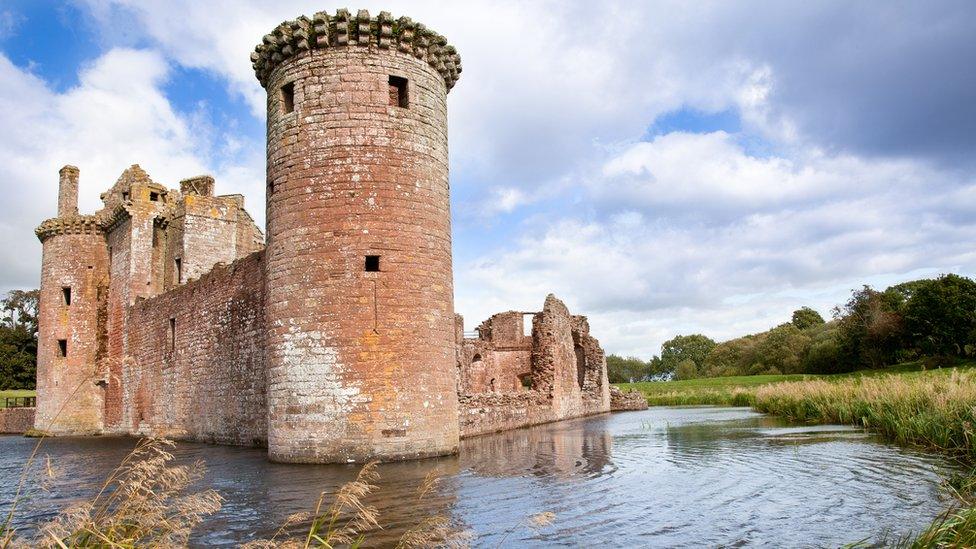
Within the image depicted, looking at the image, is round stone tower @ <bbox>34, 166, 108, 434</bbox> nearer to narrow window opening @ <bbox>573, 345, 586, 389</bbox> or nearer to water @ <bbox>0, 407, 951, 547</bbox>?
water @ <bbox>0, 407, 951, 547</bbox>

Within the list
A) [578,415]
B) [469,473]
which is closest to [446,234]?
[469,473]

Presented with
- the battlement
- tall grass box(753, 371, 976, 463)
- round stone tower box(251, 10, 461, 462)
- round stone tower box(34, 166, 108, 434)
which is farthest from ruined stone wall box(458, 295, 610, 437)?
round stone tower box(34, 166, 108, 434)

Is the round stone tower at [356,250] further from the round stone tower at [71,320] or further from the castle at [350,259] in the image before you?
the round stone tower at [71,320]

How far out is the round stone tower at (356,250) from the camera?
11453 millimetres

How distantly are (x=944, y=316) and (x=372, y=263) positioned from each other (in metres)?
42.9

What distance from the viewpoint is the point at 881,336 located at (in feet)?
153

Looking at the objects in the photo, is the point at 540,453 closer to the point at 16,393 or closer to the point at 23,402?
the point at 23,402

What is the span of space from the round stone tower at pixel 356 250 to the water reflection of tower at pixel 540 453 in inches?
43.9

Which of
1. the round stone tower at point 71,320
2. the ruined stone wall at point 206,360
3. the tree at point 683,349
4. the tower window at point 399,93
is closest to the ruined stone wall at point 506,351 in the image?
the ruined stone wall at point 206,360

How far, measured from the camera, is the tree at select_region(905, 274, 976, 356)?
41625 millimetres

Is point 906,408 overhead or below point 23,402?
below

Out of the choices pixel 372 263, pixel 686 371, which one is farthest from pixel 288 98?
pixel 686 371

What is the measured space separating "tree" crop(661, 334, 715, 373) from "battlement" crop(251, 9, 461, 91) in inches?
3519

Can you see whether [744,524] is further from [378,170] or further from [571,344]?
[571,344]
